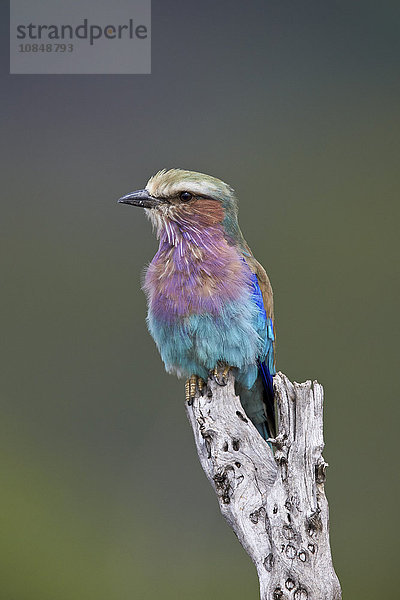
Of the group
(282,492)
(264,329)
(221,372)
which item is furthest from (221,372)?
(282,492)

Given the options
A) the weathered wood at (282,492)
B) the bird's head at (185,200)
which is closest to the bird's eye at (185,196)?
the bird's head at (185,200)

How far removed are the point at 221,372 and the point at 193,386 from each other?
3.9 inches

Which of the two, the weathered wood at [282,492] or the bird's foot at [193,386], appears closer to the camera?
the weathered wood at [282,492]

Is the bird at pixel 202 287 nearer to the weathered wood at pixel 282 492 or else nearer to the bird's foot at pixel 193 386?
the bird's foot at pixel 193 386

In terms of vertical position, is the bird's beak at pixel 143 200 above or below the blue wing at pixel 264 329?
above

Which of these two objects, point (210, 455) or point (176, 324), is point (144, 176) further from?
point (210, 455)

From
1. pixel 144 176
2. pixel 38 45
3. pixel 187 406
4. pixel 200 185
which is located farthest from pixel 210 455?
pixel 38 45

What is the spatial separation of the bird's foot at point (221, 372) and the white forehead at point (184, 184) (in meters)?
0.47

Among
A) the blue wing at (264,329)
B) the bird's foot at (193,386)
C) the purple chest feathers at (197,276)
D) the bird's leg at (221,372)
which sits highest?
the purple chest feathers at (197,276)

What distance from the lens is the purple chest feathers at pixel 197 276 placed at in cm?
206

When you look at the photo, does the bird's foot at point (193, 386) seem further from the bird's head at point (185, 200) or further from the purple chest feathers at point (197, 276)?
the bird's head at point (185, 200)

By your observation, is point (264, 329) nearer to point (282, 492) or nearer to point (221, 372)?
point (221, 372)

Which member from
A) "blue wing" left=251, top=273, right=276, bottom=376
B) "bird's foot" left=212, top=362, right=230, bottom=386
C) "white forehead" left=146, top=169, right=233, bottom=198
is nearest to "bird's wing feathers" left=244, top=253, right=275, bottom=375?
"blue wing" left=251, top=273, right=276, bottom=376

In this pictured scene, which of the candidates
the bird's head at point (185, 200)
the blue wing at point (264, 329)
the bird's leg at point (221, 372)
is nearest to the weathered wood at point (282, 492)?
the bird's leg at point (221, 372)
